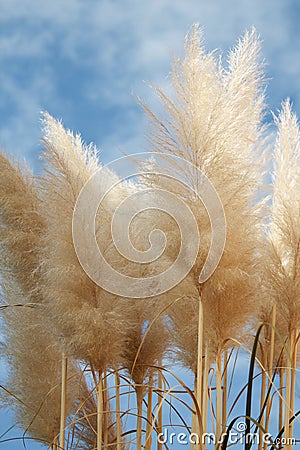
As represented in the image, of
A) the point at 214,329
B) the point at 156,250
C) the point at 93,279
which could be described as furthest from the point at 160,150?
the point at 214,329

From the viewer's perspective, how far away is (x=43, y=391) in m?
3.12

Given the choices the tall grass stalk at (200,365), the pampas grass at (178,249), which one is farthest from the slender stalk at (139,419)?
the tall grass stalk at (200,365)

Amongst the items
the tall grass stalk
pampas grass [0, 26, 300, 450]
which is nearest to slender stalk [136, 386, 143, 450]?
pampas grass [0, 26, 300, 450]

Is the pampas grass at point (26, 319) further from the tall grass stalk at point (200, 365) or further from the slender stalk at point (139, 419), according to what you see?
the tall grass stalk at point (200, 365)

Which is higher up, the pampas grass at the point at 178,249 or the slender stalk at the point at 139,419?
the pampas grass at the point at 178,249

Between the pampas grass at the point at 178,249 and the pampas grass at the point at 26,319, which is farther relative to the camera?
the pampas grass at the point at 26,319

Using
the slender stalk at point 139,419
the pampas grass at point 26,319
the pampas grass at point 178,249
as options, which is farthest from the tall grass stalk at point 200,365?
the pampas grass at point 26,319

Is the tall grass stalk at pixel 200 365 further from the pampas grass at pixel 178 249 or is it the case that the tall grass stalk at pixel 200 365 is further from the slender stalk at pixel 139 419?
the slender stalk at pixel 139 419

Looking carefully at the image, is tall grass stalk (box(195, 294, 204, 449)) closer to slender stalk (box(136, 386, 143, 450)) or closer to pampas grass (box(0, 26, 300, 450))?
pampas grass (box(0, 26, 300, 450))

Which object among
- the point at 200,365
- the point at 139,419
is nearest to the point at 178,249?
the point at 200,365

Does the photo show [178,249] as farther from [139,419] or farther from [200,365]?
[139,419]

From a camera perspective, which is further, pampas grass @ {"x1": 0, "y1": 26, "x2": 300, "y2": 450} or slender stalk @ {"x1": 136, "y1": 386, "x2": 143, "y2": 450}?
slender stalk @ {"x1": 136, "y1": 386, "x2": 143, "y2": 450}

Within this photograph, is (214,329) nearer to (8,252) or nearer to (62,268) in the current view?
(62,268)

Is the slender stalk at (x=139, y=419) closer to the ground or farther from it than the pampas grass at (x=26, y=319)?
closer to the ground
